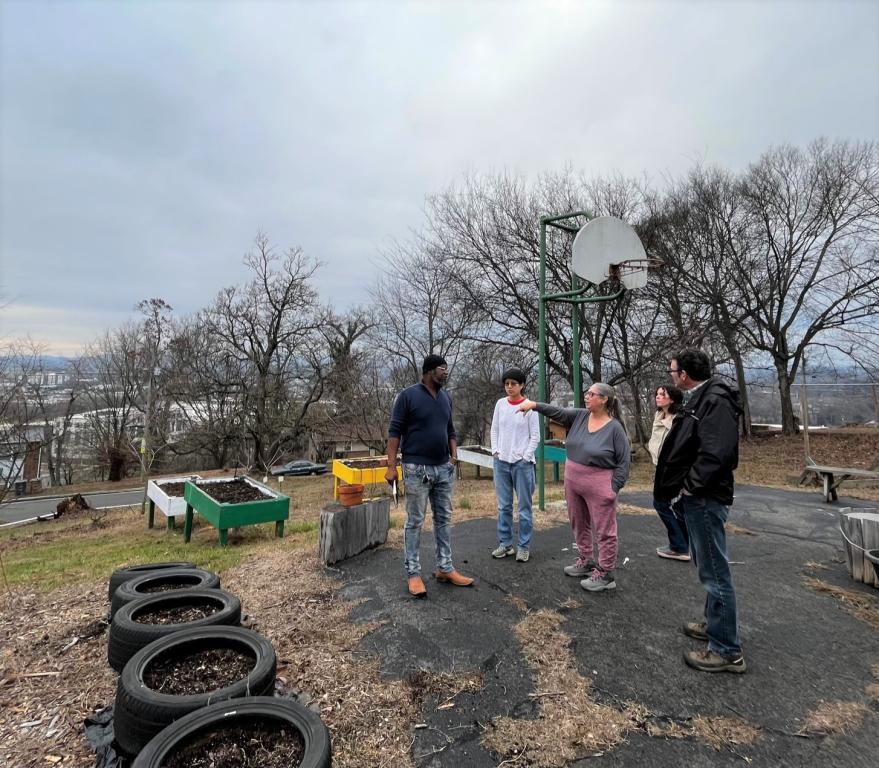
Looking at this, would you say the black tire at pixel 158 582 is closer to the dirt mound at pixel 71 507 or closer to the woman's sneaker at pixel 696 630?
the woman's sneaker at pixel 696 630

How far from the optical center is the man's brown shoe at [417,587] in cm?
340

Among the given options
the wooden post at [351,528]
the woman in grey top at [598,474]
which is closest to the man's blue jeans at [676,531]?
the woman in grey top at [598,474]

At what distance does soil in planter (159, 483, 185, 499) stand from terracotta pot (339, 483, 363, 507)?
527 centimetres

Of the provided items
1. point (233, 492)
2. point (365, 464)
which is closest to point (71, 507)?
point (365, 464)

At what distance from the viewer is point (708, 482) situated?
2301 millimetres

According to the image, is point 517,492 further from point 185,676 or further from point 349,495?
point 185,676

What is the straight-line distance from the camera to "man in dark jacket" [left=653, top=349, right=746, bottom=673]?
90.9 inches

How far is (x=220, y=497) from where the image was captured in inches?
262

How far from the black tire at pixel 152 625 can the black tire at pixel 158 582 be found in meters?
0.12

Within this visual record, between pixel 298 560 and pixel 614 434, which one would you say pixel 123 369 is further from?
pixel 614 434

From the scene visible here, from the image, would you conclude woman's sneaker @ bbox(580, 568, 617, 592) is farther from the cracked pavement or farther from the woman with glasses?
the woman with glasses

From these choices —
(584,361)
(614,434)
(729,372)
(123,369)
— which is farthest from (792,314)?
(123,369)

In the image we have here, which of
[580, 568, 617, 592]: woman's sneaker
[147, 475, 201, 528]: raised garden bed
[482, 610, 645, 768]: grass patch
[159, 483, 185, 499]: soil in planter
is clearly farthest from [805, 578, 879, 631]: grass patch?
[159, 483, 185, 499]: soil in planter

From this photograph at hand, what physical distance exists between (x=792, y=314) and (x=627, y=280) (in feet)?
49.9
